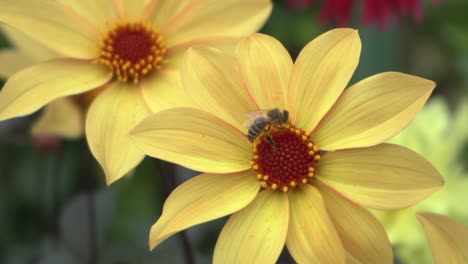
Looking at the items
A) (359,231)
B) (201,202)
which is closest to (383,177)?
(359,231)

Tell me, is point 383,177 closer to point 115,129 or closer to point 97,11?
point 115,129

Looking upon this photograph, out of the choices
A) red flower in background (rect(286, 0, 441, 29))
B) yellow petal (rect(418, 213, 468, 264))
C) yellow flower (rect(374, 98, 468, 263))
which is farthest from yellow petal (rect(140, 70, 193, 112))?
red flower in background (rect(286, 0, 441, 29))

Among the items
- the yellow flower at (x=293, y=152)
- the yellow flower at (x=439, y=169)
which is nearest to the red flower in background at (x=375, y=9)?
the yellow flower at (x=439, y=169)

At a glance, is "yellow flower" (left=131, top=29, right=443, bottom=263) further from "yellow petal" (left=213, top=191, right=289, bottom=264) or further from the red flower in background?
the red flower in background

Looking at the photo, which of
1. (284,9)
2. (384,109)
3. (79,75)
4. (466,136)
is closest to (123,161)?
(79,75)

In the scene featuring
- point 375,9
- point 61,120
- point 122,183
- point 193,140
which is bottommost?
point 122,183

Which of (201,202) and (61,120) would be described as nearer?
(201,202)
